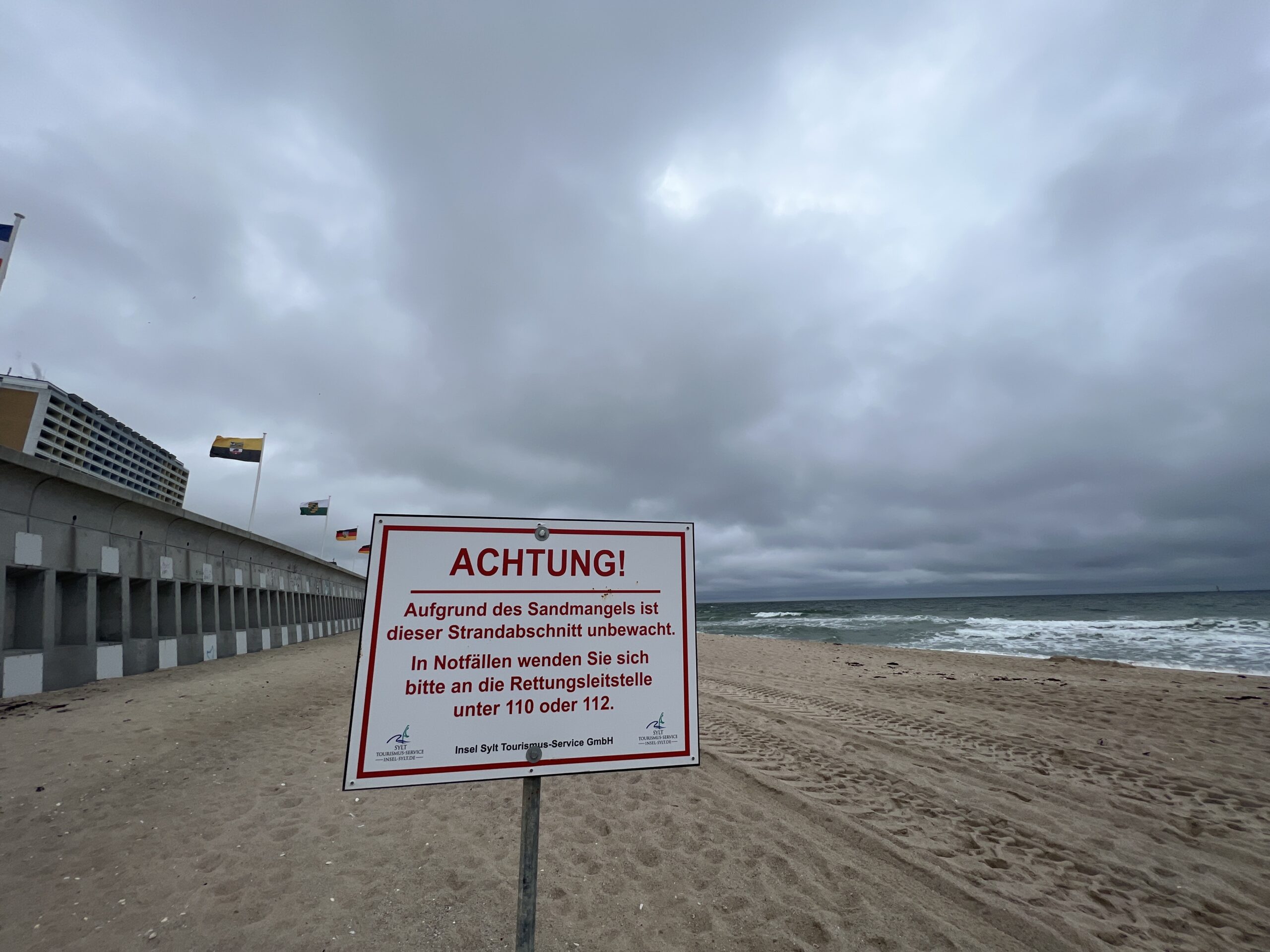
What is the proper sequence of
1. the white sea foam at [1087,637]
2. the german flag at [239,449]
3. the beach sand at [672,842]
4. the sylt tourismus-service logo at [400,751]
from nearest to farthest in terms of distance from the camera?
the sylt tourismus-service logo at [400,751] → the beach sand at [672,842] → the white sea foam at [1087,637] → the german flag at [239,449]

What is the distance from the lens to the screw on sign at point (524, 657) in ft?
7.06

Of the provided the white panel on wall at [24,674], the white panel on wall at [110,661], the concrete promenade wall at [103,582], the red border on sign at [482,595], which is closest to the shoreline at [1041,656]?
the red border on sign at [482,595]

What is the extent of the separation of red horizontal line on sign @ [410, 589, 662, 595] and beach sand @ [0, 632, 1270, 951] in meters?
2.38

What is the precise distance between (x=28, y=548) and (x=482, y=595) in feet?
39.0

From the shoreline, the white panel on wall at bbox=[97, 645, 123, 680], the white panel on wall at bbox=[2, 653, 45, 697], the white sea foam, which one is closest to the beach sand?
the white panel on wall at bbox=[2, 653, 45, 697]

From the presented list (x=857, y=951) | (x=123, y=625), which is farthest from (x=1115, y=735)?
(x=123, y=625)

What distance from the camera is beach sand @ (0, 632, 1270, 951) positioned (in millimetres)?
3340

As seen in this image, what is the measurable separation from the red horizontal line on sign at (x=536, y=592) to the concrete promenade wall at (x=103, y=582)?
30.4ft

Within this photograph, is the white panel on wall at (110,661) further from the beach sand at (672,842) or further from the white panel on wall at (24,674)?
the beach sand at (672,842)

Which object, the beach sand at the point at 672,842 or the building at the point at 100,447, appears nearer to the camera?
the beach sand at the point at 672,842

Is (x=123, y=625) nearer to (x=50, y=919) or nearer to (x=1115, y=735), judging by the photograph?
(x=50, y=919)

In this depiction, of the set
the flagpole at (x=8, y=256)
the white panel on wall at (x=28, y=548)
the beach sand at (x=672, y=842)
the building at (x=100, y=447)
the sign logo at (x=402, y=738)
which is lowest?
the beach sand at (x=672, y=842)

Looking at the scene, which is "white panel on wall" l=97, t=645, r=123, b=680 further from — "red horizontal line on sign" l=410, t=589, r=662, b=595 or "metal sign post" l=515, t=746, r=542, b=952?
"metal sign post" l=515, t=746, r=542, b=952

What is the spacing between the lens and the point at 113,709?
805cm
